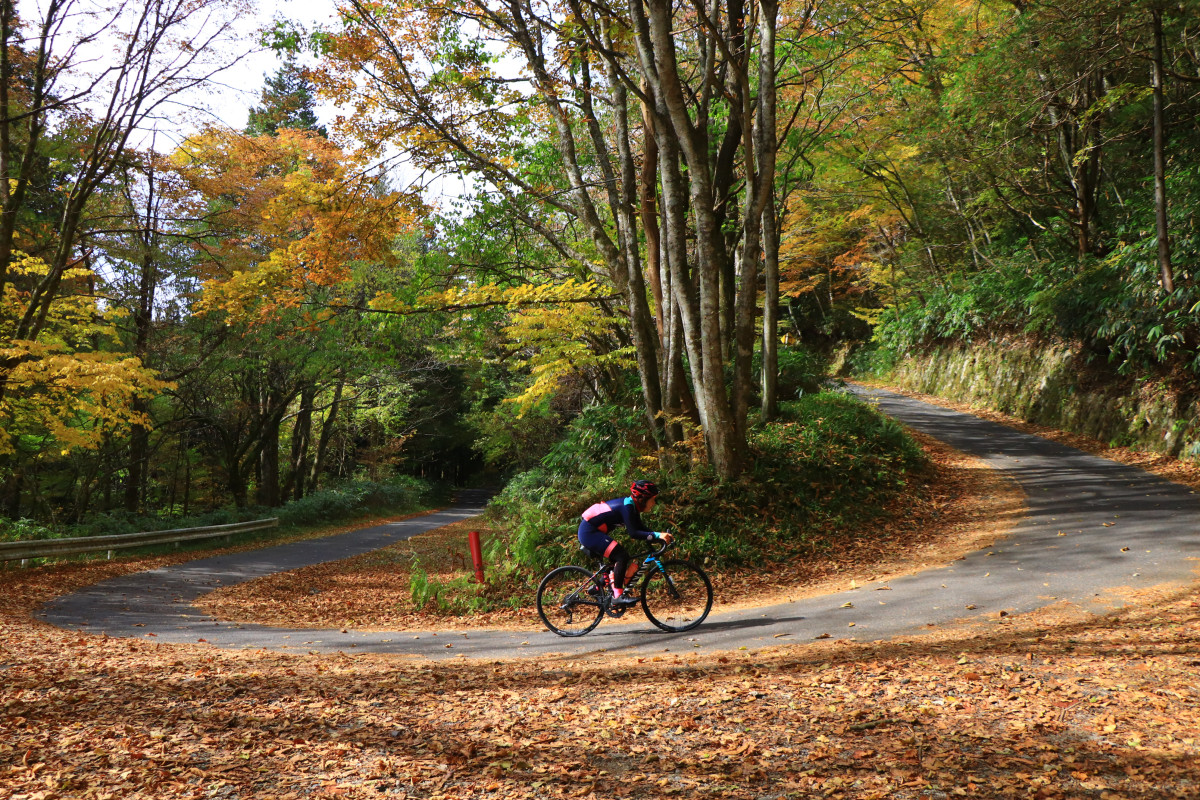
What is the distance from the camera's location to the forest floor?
12.1 ft

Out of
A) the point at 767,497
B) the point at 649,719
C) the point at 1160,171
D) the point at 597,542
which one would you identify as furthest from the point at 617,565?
the point at 1160,171

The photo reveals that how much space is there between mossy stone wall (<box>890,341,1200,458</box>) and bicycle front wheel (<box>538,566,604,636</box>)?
11.5 metres

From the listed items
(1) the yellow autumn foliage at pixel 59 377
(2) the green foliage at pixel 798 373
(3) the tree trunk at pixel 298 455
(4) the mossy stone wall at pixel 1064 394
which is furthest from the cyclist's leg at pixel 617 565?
(3) the tree trunk at pixel 298 455

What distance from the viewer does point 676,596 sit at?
286 inches

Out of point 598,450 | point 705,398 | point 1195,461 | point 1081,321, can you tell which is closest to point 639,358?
point 705,398

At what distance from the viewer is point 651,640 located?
23.0 feet

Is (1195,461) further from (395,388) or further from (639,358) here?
(395,388)

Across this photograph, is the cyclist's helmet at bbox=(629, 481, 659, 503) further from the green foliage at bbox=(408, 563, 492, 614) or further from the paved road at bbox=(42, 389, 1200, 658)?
the green foliage at bbox=(408, 563, 492, 614)

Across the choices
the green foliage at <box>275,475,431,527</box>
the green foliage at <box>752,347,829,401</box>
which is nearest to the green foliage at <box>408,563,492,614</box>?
the green foliage at <box>752,347,829,401</box>

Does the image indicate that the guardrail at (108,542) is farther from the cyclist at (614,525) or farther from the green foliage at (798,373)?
the green foliage at (798,373)

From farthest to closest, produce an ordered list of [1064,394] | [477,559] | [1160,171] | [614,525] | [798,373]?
[798,373] → [1064,394] → [1160,171] → [477,559] → [614,525]

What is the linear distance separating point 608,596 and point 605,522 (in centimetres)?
87

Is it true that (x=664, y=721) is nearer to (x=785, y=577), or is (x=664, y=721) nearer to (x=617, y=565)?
(x=617, y=565)

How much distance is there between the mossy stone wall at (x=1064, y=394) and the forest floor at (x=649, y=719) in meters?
8.12
